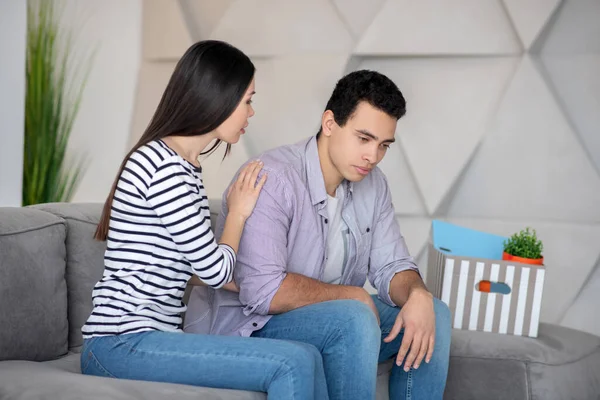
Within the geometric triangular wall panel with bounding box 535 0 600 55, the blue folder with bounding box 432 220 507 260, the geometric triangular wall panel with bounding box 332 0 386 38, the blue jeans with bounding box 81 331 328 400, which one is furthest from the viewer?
the geometric triangular wall panel with bounding box 332 0 386 38

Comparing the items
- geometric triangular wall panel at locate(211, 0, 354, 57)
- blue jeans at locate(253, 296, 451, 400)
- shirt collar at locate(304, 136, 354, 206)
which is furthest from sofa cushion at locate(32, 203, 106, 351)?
geometric triangular wall panel at locate(211, 0, 354, 57)

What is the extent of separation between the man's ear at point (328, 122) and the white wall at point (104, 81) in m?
1.88

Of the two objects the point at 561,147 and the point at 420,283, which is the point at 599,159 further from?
the point at 420,283

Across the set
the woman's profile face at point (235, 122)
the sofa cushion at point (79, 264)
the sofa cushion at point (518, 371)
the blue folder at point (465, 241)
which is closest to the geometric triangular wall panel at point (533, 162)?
the blue folder at point (465, 241)

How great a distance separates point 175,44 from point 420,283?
2.15m

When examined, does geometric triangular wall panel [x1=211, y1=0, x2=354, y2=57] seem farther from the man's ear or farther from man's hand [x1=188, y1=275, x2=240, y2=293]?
man's hand [x1=188, y1=275, x2=240, y2=293]

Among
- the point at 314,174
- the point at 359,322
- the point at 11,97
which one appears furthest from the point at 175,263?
the point at 11,97

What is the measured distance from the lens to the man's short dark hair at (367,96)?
7.49ft

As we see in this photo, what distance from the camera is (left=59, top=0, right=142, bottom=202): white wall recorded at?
3955 mm

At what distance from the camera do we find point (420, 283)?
7.58 ft

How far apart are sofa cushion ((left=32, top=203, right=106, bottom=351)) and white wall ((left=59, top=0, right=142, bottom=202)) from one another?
5.72ft

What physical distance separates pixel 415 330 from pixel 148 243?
0.78 metres

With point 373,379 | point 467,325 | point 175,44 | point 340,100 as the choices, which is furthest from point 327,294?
point 175,44

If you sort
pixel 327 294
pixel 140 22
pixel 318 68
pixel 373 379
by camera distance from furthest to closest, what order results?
pixel 140 22 → pixel 318 68 → pixel 327 294 → pixel 373 379
